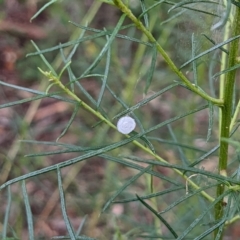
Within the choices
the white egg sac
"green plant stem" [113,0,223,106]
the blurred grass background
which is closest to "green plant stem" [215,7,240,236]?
"green plant stem" [113,0,223,106]

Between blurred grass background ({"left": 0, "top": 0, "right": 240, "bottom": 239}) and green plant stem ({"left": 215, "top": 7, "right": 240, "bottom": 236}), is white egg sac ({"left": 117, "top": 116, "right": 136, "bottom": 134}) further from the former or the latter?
blurred grass background ({"left": 0, "top": 0, "right": 240, "bottom": 239})

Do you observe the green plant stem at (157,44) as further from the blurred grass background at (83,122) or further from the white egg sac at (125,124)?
the blurred grass background at (83,122)

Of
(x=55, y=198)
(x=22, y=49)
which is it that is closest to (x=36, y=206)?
(x=55, y=198)

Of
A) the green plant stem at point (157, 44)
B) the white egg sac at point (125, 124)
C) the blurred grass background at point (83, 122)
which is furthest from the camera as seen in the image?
the blurred grass background at point (83, 122)

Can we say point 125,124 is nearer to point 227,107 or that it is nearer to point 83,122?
point 227,107

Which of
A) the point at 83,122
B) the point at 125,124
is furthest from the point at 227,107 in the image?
the point at 83,122

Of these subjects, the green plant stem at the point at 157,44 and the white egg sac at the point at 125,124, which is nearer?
the green plant stem at the point at 157,44

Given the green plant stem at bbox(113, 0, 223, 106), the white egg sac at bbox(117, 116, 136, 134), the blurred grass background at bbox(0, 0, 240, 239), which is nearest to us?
the green plant stem at bbox(113, 0, 223, 106)

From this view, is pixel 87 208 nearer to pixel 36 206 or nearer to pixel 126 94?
pixel 36 206

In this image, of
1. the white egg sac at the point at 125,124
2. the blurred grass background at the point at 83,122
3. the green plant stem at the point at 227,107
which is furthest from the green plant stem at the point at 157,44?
the blurred grass background at the point at 83,122
